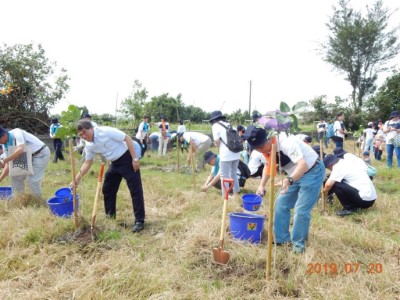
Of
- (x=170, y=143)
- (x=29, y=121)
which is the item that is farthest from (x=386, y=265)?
(x=29, y=121)

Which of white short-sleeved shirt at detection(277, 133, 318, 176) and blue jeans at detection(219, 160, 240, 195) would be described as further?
blue jeans at detection(219, 160, 240, 195)

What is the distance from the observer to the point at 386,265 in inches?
114

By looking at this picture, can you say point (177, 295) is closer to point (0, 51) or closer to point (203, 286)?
point (203, 286)

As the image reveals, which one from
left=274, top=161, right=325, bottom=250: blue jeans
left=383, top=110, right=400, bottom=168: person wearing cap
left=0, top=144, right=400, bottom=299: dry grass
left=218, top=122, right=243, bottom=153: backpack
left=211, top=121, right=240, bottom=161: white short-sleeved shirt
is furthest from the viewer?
left=383, top=110, right=400, bottom=168: person wearing cap

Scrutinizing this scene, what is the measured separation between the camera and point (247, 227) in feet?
11.2

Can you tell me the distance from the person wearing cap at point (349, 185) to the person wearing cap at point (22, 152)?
4119mm

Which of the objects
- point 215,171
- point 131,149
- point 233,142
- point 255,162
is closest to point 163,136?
point 215,171

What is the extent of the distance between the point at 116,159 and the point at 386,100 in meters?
20.7

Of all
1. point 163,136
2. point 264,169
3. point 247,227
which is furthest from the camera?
point 163,136

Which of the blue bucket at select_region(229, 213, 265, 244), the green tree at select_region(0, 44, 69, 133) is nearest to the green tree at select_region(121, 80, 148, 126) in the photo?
the green tree at select_region(0, 44, 69, 133)

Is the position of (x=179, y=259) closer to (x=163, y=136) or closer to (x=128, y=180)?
(x=128, y=180)

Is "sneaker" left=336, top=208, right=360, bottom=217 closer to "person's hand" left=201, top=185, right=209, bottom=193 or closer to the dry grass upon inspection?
the dry grass

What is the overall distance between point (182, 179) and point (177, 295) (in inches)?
185

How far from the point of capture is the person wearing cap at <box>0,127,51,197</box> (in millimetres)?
4543
